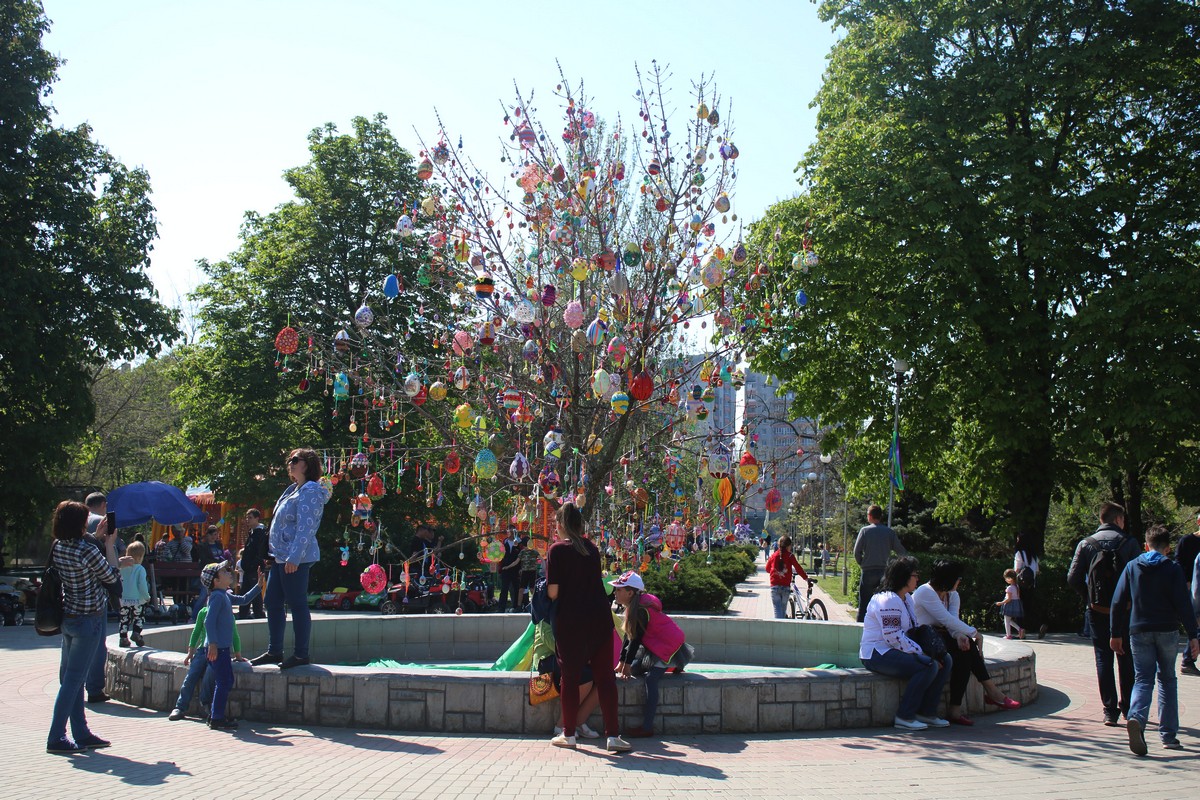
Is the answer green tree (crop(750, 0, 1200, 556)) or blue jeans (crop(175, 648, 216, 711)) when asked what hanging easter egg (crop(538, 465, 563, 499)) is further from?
green tree (crop(750, 0, 1200, 556))

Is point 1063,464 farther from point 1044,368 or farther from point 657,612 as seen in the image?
point 657,612

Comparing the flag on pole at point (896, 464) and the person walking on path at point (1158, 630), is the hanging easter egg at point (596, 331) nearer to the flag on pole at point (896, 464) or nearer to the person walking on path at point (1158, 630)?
the person walking on path at point (1158, 630)

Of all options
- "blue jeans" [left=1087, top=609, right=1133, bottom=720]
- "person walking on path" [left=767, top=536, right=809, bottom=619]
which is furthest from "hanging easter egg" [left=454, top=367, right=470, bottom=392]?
"person walking on path" [left=767, top=536, right=809, bottom=619]

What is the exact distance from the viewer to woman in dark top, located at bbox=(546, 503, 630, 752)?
7703 millimetres

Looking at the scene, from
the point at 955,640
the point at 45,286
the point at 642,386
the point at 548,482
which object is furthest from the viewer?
the point at 45,286

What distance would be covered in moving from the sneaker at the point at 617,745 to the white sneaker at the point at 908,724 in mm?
2422

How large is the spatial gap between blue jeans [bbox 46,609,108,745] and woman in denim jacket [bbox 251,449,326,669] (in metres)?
1.51

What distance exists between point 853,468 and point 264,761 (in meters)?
17.7

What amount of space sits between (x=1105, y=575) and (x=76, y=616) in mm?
8105

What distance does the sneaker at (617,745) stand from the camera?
7520mm

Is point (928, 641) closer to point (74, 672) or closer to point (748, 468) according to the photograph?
point (748, 468)

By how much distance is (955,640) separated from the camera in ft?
29.6

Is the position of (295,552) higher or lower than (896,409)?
lower

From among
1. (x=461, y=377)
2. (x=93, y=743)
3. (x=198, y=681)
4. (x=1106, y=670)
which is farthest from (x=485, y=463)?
(x=1106, y=670)
